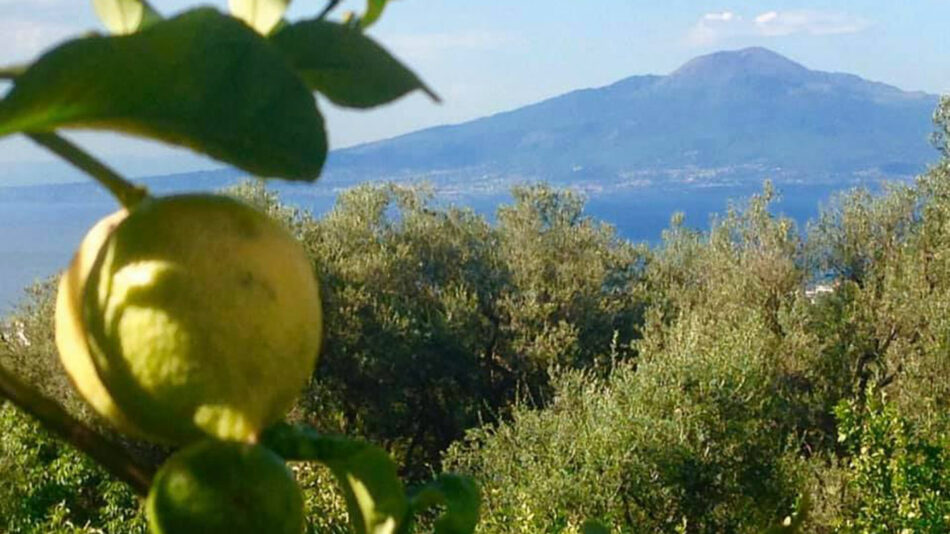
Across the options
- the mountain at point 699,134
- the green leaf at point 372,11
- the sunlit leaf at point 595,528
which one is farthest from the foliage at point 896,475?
the mountain at point 699,134

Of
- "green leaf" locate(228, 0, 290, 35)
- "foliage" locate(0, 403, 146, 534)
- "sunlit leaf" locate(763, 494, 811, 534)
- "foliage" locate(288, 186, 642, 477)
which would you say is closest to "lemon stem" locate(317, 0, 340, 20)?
"green leaf" locate(228, 0, 290, 35)

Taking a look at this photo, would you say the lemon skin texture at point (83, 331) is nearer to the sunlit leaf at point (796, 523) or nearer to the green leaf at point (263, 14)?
the green leaf at point (263, 14)

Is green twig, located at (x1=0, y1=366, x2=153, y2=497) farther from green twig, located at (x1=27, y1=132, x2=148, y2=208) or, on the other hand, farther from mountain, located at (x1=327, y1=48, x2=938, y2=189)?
mountain, located at (x1=327, y1=48, x2=938, y2=189)

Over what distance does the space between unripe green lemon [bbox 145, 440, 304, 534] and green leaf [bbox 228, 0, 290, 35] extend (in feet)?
0.50

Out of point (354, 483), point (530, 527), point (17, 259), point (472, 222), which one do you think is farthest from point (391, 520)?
point (17, 259)

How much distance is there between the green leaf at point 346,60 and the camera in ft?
1.19

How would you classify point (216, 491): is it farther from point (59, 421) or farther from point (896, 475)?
point (896, 475)

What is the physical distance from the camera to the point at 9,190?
69438 millimetres

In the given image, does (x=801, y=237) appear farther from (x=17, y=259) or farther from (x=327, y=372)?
(x=17, y=259)

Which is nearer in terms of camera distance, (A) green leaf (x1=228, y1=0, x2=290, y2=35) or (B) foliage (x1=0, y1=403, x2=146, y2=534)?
(A) green leaf (x1=228, y1=0, x2=290, y2=35)

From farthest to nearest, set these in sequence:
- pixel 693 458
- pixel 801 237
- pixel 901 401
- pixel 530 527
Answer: pixel 801 237 → pixel 901 401 → pixel 693 458 → pixel 530 527

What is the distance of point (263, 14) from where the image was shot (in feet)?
1.26

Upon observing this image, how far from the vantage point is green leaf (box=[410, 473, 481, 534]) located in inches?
18.5

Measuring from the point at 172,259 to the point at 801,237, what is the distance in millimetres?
15327
